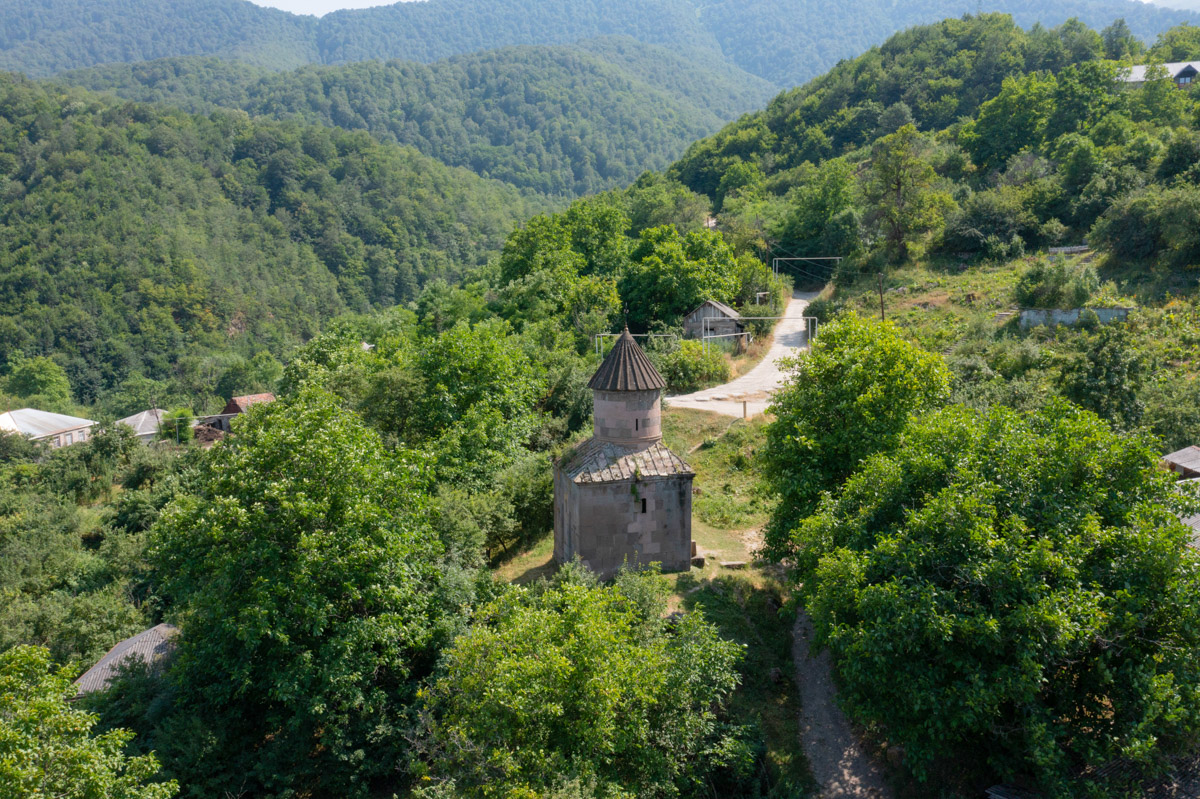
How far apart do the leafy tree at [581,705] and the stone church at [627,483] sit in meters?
5.54

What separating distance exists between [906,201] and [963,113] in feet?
129

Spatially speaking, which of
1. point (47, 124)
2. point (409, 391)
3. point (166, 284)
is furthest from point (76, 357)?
point (409, 391)

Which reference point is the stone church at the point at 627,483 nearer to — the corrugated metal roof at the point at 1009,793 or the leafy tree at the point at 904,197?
the corrugated metal roof at the point at 1009,793

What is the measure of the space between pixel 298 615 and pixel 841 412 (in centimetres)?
1569

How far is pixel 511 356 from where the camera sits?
35.2 metres

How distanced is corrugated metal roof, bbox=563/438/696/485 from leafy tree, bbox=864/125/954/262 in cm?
3745

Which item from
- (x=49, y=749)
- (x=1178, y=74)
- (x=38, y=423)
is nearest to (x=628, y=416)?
(x=49, y=749)

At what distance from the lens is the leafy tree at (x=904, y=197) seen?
52906 mm

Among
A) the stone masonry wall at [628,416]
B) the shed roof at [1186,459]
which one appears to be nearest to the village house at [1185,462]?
the shed roof at [1186,459]

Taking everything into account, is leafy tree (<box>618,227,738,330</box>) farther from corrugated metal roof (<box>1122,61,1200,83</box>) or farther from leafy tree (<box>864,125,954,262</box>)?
corrugated metal roof (<box>1122,61,1200,83</box>)

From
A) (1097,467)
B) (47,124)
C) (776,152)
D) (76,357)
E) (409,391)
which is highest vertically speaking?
(47,124)

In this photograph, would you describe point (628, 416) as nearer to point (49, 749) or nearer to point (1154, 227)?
point (49, 749)

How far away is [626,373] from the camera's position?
899 inches

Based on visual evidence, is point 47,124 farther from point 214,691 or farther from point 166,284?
point 214,691
